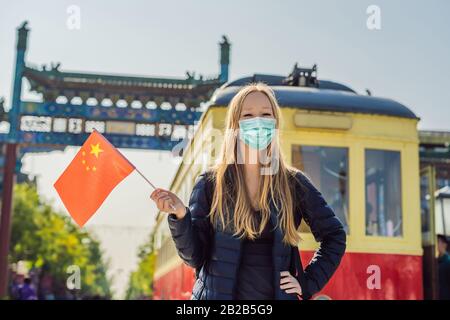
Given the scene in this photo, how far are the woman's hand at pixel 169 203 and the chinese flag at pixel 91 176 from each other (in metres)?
0.41

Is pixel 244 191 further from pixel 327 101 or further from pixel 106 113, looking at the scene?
pixel 106 113

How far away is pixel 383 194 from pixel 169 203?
4185 mm

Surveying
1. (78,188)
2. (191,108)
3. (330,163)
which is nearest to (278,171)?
(78,188)

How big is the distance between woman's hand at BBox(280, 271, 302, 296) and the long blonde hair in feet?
0.34

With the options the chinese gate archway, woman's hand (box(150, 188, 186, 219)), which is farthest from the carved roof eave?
woman's hand (box(150, 188, 186, 219))

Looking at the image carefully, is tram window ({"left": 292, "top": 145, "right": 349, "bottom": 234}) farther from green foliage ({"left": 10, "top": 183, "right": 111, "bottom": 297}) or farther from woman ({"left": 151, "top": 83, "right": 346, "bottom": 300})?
→ green foliage ({"left": 10, "top": 183, "right": 111, "bottom": 297})

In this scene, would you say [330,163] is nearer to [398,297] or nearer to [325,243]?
[398,297]

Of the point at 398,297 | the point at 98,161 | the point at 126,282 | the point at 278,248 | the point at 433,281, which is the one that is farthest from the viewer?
the point at 126,282

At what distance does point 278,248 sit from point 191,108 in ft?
52.6

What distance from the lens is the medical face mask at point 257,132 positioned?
2166 mm

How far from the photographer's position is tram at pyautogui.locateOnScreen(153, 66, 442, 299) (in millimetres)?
5609

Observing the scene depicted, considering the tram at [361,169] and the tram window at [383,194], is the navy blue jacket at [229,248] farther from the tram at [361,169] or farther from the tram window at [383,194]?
the tram window at [383,194]

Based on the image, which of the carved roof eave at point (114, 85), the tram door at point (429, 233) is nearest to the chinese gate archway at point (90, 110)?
the carved roof eave at point (114, 85)

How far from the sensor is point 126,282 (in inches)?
4097
